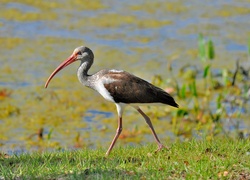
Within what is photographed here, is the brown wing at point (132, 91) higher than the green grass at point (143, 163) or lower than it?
higher

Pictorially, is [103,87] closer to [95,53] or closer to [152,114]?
[152,114]

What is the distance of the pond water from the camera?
1148 cm

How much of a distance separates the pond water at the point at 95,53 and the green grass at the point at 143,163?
253 cm

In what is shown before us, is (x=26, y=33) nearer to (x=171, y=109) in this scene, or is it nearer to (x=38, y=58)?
(x=38, y=58)

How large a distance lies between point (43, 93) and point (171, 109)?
2.19 m

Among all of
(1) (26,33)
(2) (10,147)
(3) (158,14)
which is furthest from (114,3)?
(2) (10,147)

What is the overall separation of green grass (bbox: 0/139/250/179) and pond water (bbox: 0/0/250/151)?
8.30 feet

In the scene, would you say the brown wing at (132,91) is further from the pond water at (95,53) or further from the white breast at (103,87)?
the pond water at (95,53)

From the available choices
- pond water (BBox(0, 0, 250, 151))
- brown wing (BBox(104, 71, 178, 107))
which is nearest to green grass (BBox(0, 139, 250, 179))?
brown wing (BBox(104, 71, 178, 107))

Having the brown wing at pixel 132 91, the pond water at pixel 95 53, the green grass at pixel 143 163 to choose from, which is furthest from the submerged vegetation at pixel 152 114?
the green grass at pixel 143 163

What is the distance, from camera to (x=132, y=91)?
8.27 meters

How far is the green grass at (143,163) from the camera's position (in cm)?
653

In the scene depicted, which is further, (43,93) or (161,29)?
(161,29)

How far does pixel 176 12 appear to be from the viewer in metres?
16.6
